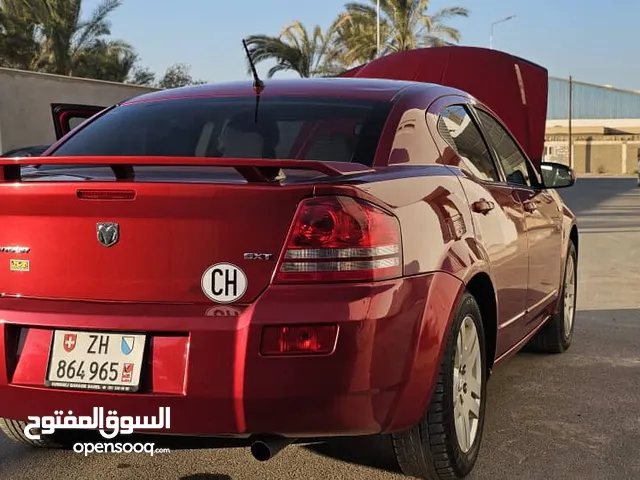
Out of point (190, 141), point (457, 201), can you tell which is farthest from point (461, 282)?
point (190, 141)

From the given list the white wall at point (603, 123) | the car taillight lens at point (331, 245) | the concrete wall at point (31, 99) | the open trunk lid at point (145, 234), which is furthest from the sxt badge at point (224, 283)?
the white wall at point (603, 123)

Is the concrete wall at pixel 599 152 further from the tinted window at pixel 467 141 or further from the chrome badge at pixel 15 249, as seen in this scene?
the chrome badge at pixel 15 249

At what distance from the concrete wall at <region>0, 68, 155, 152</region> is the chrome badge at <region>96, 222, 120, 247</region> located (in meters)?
16.2

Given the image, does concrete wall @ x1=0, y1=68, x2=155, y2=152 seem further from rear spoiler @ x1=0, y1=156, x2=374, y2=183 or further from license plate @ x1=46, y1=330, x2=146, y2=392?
license plate @ x1=46, y1=330, x2=146, y2=392

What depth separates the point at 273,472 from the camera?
3.18 meters

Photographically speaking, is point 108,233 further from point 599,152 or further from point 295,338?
point 599,152

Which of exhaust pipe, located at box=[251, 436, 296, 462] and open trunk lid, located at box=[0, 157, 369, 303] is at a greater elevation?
open trunk lid, located at box=[0, 157, 369, 303]

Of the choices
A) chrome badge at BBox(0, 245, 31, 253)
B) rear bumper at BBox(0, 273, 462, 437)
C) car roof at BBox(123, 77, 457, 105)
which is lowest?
rear bumper at BBox(0, 273, 462, 437)

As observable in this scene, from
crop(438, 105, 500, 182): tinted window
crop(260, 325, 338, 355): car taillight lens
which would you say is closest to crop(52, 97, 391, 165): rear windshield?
crop(438, 105, 500, 182): tinted window

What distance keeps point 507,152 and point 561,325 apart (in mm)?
1335

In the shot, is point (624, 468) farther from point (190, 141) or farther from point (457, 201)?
point (190, 141)

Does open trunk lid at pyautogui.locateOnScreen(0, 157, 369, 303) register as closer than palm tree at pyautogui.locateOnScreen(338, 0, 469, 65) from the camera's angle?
Yes

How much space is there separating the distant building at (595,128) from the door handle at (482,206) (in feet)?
173

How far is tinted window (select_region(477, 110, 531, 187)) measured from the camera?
4.11 meters
